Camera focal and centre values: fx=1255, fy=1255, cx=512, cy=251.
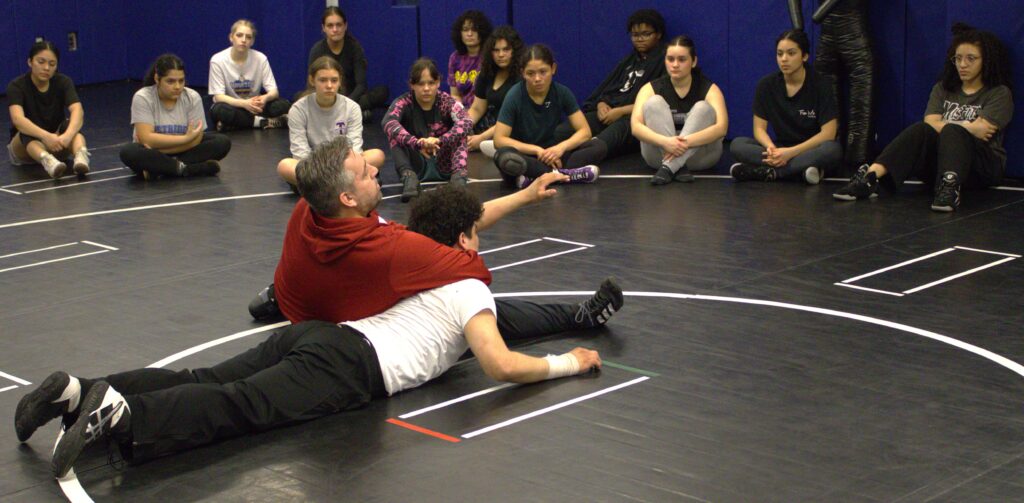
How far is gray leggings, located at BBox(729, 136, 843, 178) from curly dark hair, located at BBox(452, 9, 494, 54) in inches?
123

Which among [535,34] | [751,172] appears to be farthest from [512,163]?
[535,34]

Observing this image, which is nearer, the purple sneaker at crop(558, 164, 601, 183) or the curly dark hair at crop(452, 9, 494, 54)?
the purple sneaker at crop(558, 164, 601, 183)

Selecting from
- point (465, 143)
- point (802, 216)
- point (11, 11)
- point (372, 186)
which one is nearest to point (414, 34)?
point (465, 143)

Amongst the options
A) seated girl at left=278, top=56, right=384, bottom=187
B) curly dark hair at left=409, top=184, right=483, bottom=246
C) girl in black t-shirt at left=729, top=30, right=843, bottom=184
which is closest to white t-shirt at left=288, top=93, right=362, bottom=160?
seated girl at left=278, top=56, right=384, bottom=187

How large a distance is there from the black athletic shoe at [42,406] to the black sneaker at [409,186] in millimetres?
4355

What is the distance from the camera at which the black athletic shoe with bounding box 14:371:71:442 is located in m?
3.73

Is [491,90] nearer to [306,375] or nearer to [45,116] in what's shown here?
[45,116]

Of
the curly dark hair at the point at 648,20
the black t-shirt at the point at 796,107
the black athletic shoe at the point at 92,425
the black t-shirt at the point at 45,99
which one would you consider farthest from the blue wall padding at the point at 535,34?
the black athletic shoe at the point at 92,425

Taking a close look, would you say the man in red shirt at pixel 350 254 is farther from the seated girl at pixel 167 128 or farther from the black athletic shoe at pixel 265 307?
the seated girl at pixel 167 128

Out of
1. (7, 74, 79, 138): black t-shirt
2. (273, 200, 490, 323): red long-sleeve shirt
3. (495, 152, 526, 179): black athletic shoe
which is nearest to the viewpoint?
(273, 200, 490, 323): red long-sleeve shirt

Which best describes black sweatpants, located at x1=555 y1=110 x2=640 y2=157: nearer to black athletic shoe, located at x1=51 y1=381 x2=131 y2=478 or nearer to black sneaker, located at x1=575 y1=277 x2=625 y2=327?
black sneaker, located at x1=575 y1=277 x2=625 y2=327

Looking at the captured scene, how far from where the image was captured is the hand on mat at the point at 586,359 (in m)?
4.54

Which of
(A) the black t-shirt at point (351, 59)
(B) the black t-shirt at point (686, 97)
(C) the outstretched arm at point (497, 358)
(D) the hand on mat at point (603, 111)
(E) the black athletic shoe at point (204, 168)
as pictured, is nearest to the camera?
(C) the outstretched arm at point (497, 358)

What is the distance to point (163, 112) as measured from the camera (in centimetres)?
926
